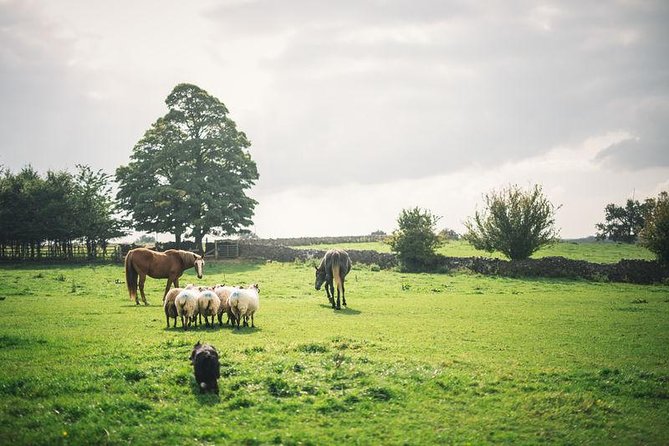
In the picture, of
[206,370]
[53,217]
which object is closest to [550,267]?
[206,370]

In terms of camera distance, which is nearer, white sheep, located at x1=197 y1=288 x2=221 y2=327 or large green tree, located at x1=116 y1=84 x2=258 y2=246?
white sheep, located at x1=197 y1=288 x2=221 y2=327

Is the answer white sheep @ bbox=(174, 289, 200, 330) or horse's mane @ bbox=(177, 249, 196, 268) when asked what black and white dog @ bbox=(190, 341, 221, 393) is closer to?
white sheep @ bbox=(174, 289, 200, 330)

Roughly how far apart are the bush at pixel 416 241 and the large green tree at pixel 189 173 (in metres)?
19.0

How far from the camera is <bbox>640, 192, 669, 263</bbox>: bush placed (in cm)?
3480

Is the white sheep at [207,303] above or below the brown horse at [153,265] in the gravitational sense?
below

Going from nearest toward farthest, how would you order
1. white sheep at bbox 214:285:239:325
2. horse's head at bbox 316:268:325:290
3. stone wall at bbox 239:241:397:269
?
white sheep at bbox 214:285:239:325
horse's head at bbox 316:268:325:290
stone wall at bbox 239:241:397:269

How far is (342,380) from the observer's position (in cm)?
975

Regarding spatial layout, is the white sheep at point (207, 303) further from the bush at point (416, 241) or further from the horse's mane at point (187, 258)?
the bush at point (416, 241)

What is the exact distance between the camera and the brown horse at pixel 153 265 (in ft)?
72.9

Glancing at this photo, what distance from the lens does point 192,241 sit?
54.3 metres

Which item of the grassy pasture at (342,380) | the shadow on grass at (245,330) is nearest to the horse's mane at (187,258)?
the grassy pasture at (342,380)

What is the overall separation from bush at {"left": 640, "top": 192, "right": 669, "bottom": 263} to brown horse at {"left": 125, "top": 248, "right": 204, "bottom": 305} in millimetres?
33972

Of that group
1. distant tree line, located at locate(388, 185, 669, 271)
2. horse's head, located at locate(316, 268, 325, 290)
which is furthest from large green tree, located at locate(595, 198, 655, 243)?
horse's head, located at locate(316, 268, 325, 290)

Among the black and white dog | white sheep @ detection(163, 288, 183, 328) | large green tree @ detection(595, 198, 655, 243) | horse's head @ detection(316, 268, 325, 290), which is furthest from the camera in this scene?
large green tree @ detection(595, 198, 655, 243)
